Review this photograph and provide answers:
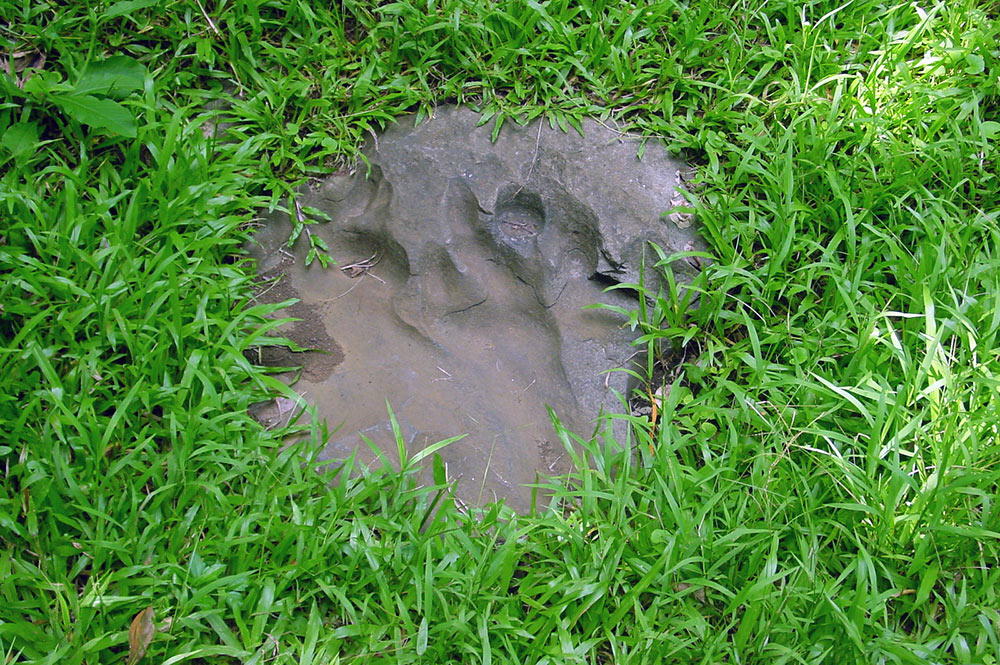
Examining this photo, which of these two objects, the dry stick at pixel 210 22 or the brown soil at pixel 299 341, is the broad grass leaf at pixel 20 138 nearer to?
the dry stick at pixel 210 22

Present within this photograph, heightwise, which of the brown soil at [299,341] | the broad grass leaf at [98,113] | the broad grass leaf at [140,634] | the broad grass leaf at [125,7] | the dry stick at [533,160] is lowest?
the broad grass leaf at [140,634]

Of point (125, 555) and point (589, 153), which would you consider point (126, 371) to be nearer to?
point (125, 555)

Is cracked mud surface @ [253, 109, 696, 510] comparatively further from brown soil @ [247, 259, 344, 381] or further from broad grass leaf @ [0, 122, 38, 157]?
broad grass leaf @ [0, 122, 38, 157]

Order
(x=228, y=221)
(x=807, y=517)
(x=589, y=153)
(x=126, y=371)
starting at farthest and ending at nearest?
(x=589, y=153)
(x=228, y=221)
(x=126, y=371)
(x=807, y=517)

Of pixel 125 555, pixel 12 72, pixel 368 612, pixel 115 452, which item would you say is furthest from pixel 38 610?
pixel 12 72

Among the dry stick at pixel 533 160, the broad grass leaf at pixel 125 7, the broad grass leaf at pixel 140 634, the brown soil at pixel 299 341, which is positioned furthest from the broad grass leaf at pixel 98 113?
the broad grass leaf at pixel 140 634

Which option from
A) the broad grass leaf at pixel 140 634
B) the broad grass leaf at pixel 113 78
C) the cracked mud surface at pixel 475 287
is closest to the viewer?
the broad grass leaf at pixel 140 634
